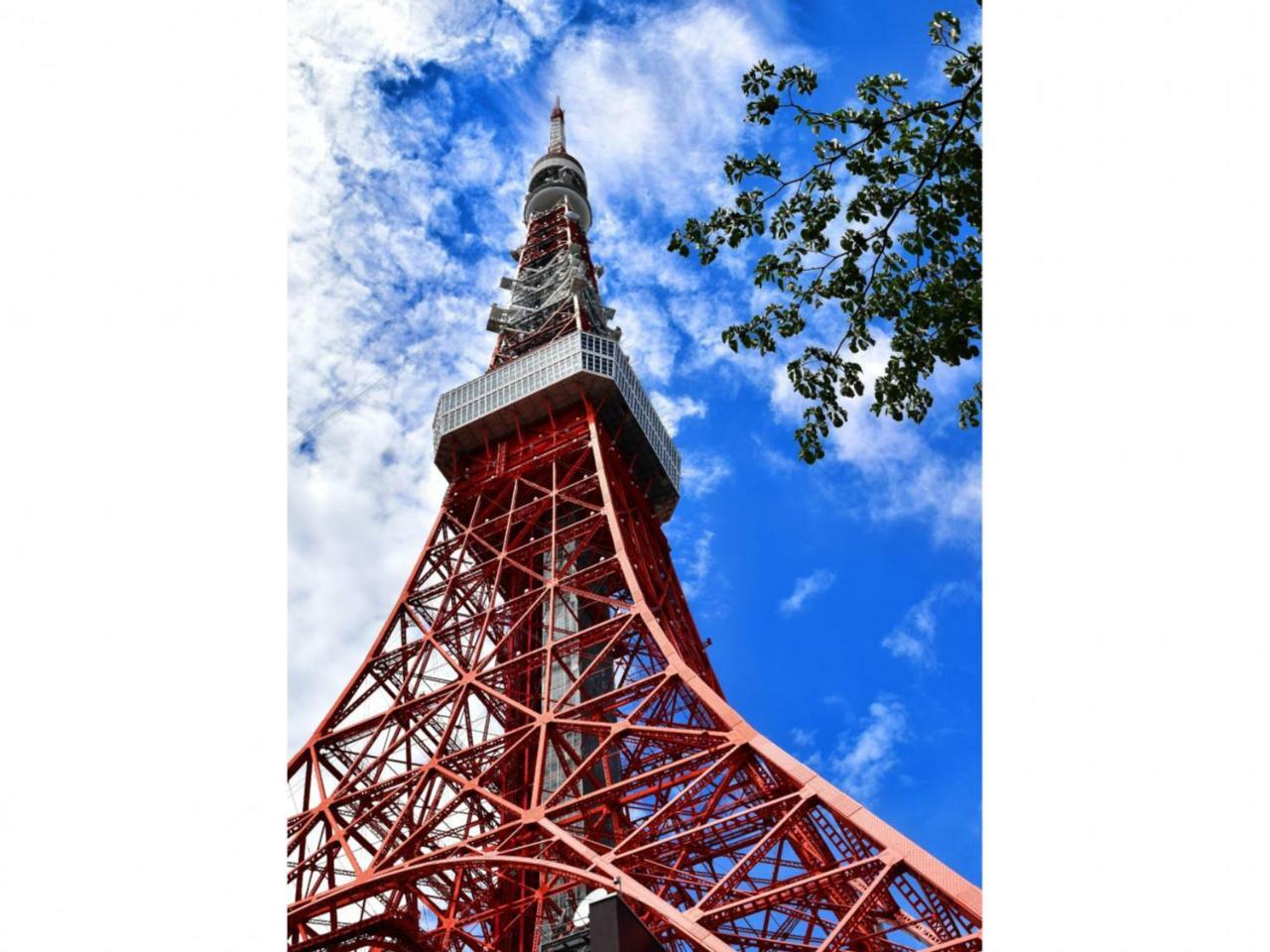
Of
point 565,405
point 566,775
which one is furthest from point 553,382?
point 566,775

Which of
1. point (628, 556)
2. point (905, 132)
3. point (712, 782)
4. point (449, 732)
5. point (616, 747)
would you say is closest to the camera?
point (905, 132)

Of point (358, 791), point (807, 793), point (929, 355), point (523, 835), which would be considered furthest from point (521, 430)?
point (929, 355)

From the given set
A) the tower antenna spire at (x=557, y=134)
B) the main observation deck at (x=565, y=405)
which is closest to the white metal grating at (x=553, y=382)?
the main observation deck at (x=565, y=405)

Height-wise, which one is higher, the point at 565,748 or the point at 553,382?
the point at 553,382

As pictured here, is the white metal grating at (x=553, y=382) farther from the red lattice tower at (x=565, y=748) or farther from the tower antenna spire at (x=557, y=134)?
the tower antenna spire at (x=557, y=134)

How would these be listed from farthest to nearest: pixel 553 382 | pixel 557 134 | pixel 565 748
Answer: pixel 557 134, pixel 553 382, pixel 565 748

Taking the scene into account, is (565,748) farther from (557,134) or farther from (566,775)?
(557,134)

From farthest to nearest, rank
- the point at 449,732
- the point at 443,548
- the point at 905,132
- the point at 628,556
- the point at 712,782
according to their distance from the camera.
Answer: the point at 443,548
the point at 628,556
the point at 449,732
the point at 712,782
the point at 905,132

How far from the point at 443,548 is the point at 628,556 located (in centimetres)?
504

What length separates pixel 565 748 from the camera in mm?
20547

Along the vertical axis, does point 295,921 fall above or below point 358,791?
below

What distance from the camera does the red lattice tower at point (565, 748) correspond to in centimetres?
1553

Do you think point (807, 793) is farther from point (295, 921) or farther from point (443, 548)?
point (443, 548)
